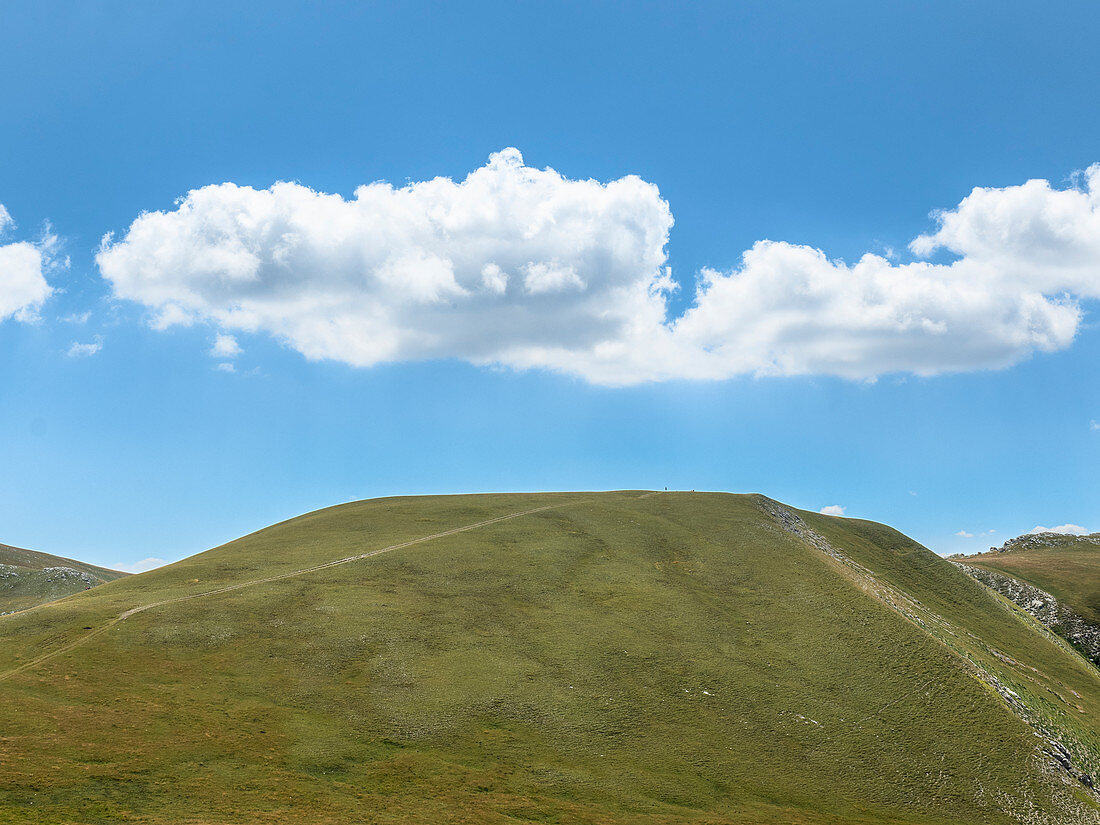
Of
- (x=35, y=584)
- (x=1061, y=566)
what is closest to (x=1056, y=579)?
(x=1061, y=566)

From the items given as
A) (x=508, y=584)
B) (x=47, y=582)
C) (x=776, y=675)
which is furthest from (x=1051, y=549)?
(x=47, y=582)

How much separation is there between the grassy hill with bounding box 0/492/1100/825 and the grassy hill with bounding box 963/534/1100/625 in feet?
160

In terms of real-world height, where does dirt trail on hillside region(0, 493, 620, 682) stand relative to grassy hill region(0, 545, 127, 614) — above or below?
above

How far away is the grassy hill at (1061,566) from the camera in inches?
4896

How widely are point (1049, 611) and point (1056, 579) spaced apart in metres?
12.7

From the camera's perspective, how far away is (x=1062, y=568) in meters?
138

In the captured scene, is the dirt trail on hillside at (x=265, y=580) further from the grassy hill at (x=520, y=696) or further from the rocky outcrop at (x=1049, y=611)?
the rocky outcrop at (x=1049, y=611)

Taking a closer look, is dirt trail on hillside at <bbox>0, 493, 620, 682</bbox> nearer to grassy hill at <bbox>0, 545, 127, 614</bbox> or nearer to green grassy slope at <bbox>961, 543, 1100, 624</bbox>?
green grassy slope at <bbox>961, 543, 1100, 624</bbox>

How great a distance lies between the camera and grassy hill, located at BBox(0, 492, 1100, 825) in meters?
39.0

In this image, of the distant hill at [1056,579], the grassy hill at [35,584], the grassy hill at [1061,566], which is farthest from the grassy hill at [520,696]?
the grassy hill at [35,584]

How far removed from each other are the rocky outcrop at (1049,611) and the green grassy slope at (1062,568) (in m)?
1.63

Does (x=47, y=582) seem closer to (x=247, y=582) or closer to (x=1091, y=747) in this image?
(x=247, y=582)

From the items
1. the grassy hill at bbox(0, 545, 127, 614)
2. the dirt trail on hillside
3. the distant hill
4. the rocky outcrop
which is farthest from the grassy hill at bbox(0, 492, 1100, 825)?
the grassy hill at bbox(0, 545, 127, 614)

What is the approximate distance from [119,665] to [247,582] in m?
19.8
